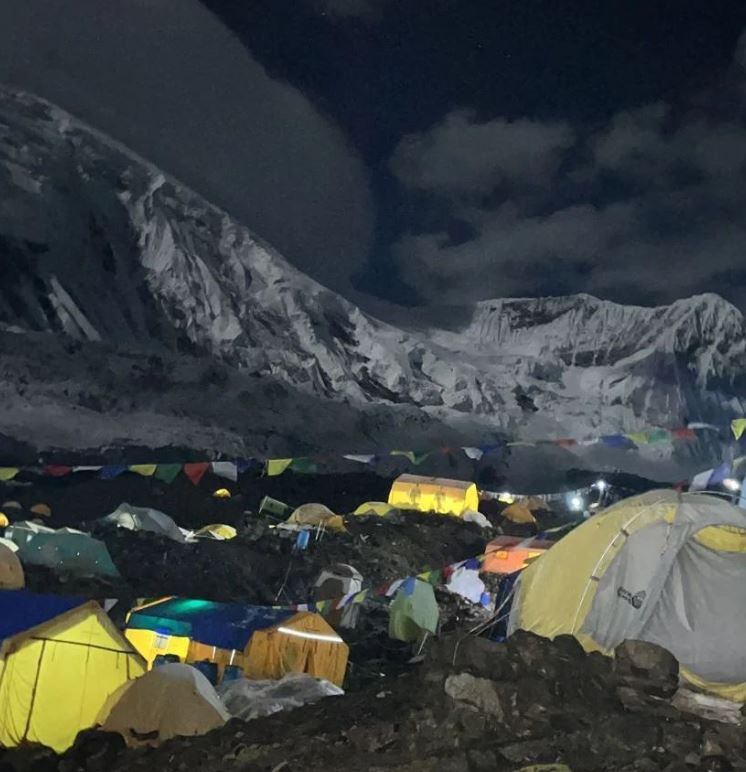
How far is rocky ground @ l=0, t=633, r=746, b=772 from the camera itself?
16.6ft

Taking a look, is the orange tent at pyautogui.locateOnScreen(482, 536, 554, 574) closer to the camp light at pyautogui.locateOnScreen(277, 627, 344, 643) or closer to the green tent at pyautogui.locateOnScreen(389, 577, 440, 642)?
the green tent at pyautogui.locateOnScreen(389, 577, 440, 642)

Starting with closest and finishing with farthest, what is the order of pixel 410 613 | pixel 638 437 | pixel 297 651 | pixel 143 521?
pixel 297 651 → pixel 410 613 → pixel 638 437 → pixel 143 521

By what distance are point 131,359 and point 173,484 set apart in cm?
2437

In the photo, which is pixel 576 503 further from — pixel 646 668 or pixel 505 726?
pixel 505 726

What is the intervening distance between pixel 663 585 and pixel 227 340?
219 ft

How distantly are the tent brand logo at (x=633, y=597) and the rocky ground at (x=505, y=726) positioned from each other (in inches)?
46.2

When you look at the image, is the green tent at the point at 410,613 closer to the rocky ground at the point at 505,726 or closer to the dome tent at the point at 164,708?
the dome tent at the point at 164,708

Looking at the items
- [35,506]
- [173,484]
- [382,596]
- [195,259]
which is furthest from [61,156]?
[382,596]

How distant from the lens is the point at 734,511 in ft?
26.9

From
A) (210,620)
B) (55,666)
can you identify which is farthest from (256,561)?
(55,666)

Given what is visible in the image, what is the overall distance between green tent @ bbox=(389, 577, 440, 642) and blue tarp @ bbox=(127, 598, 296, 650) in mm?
5152

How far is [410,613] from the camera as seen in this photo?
19.5 meters

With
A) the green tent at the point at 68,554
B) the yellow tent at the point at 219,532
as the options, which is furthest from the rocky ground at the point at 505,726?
the yellow tent at the point at 219,532

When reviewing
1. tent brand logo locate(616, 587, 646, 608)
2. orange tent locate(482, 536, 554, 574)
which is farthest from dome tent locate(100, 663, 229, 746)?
orange tent locate(482, 536, 554, 574)
